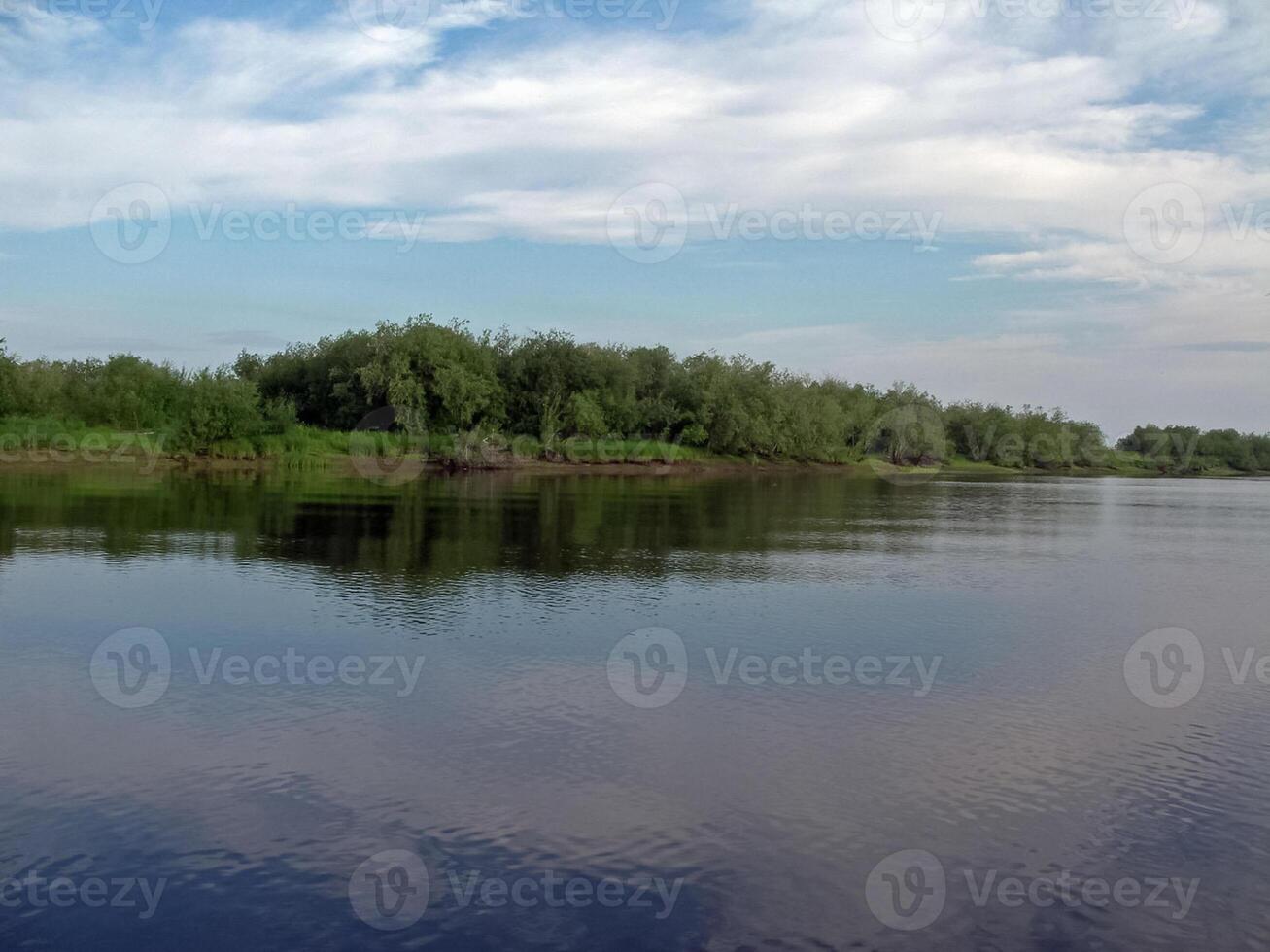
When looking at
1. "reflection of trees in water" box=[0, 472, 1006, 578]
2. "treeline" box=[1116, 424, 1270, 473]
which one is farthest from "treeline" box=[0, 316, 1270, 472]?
"treeline" box=[1116, 424, 1270, 473]

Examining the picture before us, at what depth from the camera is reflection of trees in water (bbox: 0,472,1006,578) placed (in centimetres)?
Result: 2578

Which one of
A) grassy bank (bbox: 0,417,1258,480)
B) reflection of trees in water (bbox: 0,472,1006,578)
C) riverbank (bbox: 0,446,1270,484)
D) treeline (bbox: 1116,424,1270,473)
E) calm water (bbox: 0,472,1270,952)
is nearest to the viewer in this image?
calm water (bbox: 0,472,1270,952)

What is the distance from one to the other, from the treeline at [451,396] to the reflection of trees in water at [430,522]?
13.2m

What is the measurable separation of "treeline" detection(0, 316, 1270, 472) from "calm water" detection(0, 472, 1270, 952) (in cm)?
4812

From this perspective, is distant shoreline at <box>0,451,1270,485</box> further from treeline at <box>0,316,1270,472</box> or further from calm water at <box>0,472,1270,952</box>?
calm water at <box>0,472,1270,952</box>

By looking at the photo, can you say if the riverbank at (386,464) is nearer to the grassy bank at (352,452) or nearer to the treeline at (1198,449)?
the grassy bank at (352,452)

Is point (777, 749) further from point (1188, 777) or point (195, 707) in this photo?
point (195, 707)

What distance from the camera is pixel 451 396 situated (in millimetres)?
78875

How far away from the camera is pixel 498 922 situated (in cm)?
773

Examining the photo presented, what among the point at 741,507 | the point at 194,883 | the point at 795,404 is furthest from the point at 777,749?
the point at 795,404

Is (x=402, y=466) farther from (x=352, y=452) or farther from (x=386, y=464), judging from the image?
(x=352, y=452)

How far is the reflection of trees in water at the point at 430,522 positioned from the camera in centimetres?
2578

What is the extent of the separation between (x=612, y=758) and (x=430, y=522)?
24.4 metres

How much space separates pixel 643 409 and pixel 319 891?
282 feet
